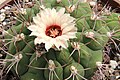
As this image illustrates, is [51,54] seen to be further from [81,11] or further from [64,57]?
[81,11]

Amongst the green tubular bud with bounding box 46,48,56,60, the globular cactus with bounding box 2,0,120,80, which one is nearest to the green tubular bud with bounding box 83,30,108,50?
the globular cactus with bounding box 2,0,120,80

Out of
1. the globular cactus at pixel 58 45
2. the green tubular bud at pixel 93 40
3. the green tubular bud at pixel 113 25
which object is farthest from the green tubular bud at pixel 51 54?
the green tubular bud at pixel 113 25

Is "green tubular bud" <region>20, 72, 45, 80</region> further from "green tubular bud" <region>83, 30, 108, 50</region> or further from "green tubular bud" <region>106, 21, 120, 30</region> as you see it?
"green tubular bud" <region>106, 21, 120, 30</region>

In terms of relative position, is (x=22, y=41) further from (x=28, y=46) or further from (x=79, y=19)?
(x=79, y=19)

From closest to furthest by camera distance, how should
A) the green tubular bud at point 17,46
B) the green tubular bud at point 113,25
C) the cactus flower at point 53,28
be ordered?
the cactus flower at point 53,28 < the green tubular bud at point 17,46 < the green tubular bud at point 113,25

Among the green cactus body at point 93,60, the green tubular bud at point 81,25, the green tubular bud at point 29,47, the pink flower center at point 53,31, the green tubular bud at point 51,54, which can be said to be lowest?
the green cactus body at point 93,60

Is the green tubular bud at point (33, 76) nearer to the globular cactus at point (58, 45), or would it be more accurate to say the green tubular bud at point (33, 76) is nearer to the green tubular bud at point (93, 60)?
the globular cactus at point (58, 45)

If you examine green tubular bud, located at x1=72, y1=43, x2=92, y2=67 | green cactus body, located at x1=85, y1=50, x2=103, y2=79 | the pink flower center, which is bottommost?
green cactus body, located at x1=85, y1=50, x2=103, y2=79

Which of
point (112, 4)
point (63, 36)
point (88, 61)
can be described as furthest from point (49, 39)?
point (112, 4)
